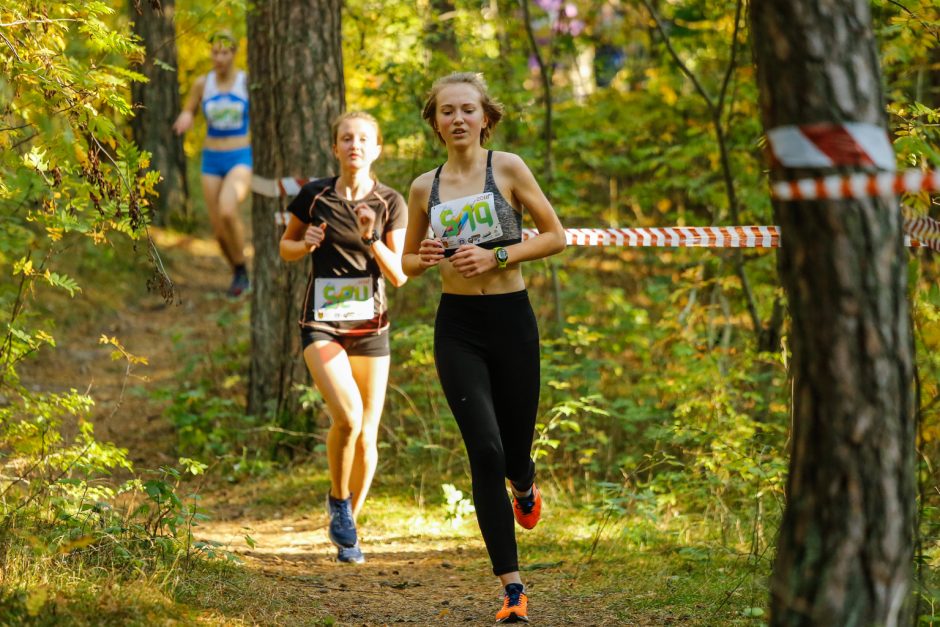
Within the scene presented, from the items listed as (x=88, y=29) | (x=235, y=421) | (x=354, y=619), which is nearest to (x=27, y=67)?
(x=88, y=29)

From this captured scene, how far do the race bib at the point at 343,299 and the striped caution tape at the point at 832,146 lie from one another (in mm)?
3295

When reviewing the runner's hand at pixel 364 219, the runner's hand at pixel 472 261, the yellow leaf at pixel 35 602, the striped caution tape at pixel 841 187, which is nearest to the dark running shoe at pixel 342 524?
the runner's hand at pixel 364 219

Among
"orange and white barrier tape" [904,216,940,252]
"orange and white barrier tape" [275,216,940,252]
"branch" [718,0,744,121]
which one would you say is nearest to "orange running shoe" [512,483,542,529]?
"orange and white barrier tape" [275,216,940,252]

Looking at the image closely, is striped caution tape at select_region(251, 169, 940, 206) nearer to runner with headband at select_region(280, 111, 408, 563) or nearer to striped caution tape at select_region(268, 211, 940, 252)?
striped caution tape at select_region(268, 211, 940, 252)

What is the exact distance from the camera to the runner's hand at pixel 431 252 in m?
4.45

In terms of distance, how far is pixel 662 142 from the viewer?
10266 mm

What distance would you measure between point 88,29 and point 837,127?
9.78 ft

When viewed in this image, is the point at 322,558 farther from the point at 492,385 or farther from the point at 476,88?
the point at 476,88

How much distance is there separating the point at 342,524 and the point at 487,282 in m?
1.90

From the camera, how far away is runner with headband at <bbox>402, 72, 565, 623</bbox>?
429 cm

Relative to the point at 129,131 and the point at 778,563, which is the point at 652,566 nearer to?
the point at 778,563

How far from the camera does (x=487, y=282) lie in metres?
4.52

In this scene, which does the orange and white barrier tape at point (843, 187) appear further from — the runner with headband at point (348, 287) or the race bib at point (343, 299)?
the race bib at point (343, 299)

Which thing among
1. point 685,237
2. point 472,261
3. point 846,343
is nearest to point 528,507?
point 472,261
